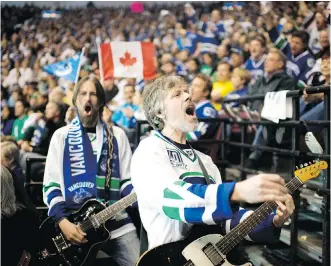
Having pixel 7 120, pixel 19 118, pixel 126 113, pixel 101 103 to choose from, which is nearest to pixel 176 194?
pixel 101 103

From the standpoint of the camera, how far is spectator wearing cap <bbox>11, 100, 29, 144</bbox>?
3348 mm

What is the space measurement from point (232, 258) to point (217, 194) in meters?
0.67

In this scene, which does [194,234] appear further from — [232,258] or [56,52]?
[56,52]

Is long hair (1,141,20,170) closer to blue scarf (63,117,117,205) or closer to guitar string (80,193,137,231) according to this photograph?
blue scarf (63,117,117,205)

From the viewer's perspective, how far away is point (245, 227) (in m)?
1.77

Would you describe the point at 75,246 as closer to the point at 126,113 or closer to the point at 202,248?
the point at 202,248

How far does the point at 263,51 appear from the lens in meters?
5.50

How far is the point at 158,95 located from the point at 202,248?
660 mm

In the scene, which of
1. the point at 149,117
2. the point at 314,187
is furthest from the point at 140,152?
the point at 314,187

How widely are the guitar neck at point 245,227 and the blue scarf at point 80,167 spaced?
2.92ft

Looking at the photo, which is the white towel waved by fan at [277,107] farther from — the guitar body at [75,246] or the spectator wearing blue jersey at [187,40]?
the spectator wearing blue jersey at [187,40]

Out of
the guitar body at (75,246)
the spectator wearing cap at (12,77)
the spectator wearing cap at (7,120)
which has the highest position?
the spectator wearing cap at (12,77)

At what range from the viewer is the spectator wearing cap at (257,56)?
5.40 metres

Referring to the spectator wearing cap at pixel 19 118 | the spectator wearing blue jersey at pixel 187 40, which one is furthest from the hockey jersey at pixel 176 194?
the spectator wearing blue jersey at pixel 187 40
